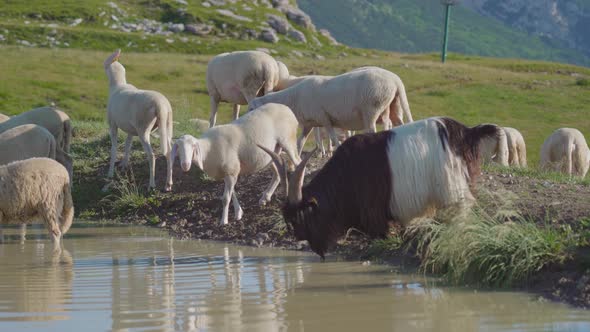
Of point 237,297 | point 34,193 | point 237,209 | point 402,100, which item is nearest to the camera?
point 237,297

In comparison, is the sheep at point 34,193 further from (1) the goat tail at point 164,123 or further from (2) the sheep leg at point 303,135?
(2) the sheep leg at point 303,135

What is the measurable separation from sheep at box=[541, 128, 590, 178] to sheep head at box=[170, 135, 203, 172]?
31.2ft

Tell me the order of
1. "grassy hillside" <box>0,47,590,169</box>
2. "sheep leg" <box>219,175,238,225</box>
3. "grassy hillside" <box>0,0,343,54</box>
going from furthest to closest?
"grassy hillside" <box>0,0,343,54</box>, "grassy hillside" <box>0,47,590,169</box>, "sheep leg" <box>219,175,238,225</box>

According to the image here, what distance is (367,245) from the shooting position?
34.2ft

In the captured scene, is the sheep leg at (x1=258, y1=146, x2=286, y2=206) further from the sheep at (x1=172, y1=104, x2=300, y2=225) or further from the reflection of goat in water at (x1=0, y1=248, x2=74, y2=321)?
the reflection of goat in water at (x1=0, y1=248, x2=74, y2=321)

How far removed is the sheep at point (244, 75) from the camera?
52.2 feet

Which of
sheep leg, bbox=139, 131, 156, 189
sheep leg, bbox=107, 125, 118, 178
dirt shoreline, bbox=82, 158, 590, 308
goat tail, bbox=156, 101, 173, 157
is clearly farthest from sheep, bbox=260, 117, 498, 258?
sheep leg, bbox=107, 125, 118, 178

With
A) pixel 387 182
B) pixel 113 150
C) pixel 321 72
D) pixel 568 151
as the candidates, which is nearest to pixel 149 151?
pixel 113 150

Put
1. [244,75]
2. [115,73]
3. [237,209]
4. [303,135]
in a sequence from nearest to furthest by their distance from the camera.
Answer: [237,209] → [303,135] → [244,75] → [115,73]

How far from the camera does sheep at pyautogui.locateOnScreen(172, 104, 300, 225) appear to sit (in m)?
12.0

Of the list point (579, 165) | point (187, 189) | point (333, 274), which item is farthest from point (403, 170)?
point (579, 165)

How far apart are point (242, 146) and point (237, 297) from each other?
14.1ft

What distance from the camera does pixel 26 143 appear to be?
46.0ft

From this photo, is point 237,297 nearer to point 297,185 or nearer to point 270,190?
point 297,185
